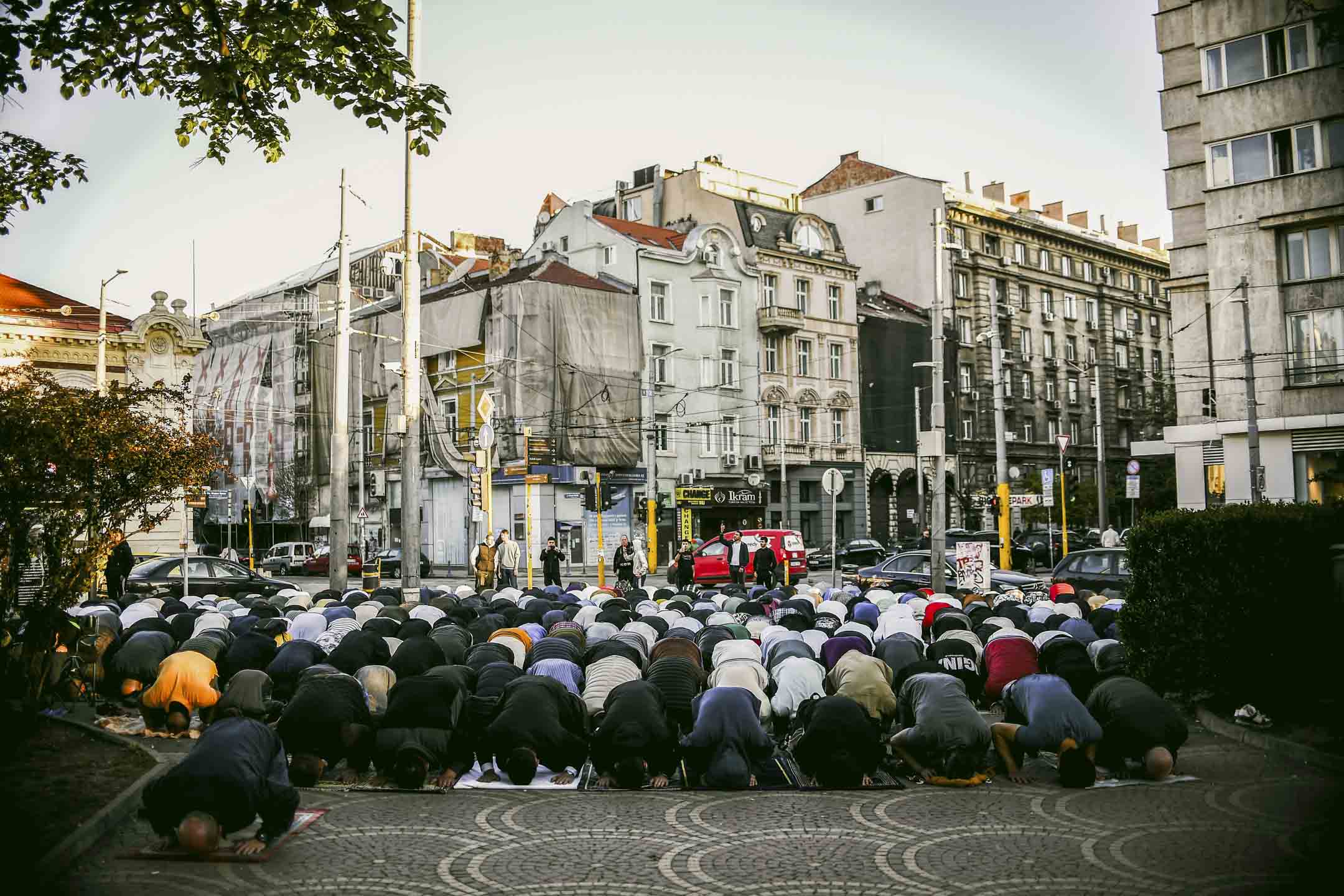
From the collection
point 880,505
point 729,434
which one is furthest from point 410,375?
point 880,505

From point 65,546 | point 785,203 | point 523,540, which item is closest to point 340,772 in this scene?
point 65,546

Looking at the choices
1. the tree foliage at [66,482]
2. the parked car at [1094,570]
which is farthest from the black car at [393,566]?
the tree foliage at [66,482]

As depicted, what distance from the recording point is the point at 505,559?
3014cm

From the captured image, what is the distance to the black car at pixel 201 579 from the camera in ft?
92.1

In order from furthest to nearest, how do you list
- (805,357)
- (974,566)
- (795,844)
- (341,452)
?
(805,357)
(341,452)
(974,566)
(795,844)

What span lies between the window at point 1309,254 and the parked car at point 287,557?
4062 centimetres

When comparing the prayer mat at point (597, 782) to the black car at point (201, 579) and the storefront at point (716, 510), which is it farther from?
the storefront at point (716, 510)

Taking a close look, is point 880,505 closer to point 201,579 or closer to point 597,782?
point 201,579

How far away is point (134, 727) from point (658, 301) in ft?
144

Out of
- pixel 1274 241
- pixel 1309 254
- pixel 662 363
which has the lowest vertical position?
pixel 1309 254

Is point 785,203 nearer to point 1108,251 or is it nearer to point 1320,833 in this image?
point 1108,251

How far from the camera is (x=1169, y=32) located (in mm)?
39406

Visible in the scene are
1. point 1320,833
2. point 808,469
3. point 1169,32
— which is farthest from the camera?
point 808,469

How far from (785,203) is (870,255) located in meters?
6.22
